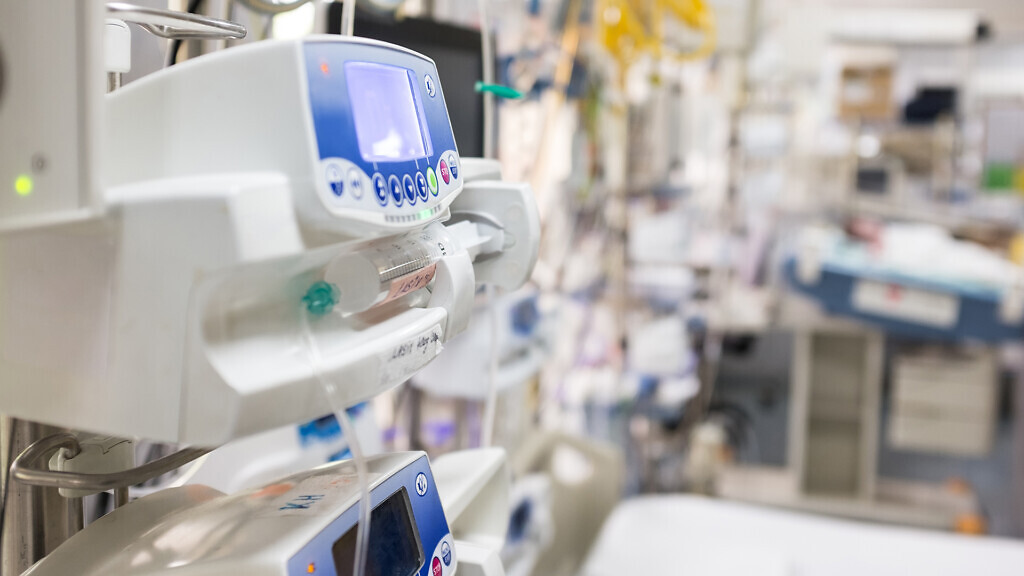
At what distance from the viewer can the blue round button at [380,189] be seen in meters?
0.50

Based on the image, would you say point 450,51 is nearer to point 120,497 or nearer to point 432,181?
point 432,181

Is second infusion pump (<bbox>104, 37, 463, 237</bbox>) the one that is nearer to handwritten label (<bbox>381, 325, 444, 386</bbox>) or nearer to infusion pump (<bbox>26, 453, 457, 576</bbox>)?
handwritten label (<bbox>381, 325, 444, 386</bbox>)

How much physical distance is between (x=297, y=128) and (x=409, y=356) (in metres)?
0.17

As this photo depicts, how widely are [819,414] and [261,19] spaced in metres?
3.61

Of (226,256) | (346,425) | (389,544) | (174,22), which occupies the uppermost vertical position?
(174,22)

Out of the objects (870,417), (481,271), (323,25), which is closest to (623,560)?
(481,271)

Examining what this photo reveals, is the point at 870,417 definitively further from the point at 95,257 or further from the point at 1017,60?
the point at 95,257

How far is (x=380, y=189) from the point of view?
1.66ft

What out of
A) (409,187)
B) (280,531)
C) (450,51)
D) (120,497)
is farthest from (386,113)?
(450,51)

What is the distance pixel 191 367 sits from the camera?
17.7 inches

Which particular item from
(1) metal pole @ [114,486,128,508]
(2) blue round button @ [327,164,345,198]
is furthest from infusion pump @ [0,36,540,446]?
(1) metal pole @ [114,486,128,508]

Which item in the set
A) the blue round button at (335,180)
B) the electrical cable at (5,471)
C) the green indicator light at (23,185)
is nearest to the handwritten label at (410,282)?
the blue round button at (335,180)

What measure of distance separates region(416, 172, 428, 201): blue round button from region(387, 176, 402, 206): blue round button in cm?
3

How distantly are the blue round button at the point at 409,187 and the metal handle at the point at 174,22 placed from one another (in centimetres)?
23
